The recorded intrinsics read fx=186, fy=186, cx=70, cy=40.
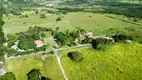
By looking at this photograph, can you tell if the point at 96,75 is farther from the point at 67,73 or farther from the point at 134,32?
the point at 134,32

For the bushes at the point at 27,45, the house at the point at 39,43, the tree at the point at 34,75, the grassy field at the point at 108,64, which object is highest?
the bushes at the point at 27,45

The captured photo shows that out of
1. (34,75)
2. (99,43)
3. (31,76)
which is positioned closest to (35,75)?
(34,75)

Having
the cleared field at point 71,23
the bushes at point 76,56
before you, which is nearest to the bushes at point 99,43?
the bushes at point 76,56

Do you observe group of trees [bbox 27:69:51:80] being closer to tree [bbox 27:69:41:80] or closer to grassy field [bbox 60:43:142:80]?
tree [bbox 27:69:41:80]

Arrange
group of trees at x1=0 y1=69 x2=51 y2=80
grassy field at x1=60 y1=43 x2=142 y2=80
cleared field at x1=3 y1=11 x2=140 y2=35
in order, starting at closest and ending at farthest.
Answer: group of trees at x1=0 y1=69 x2=51 y2=80 → grassy field at x1=60 y1=43 x2=142 y2=80 → cleared field at x1=3 y1=11 x2=140 y2=35

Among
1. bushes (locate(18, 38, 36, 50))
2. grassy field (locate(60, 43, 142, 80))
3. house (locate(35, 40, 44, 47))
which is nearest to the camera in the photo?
grassy field (locate(60, 43, 142, 80))

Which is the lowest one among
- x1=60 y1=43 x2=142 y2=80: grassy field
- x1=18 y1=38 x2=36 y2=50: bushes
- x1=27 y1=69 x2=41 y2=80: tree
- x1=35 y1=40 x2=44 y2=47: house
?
x1=60 y1=43 x2=142 y2=80: grassy field

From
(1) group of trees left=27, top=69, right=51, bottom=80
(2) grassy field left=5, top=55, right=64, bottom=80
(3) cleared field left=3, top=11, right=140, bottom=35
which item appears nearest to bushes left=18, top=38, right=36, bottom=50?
(2) grassy field left=5, top=55, right=64, bottom=80

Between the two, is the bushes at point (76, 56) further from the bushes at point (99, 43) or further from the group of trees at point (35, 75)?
the group of trees at point (35, 75)
